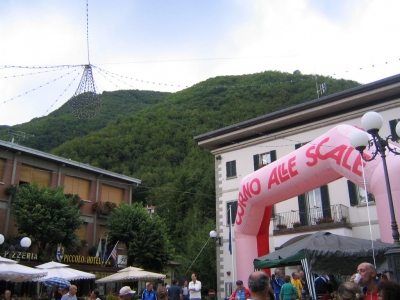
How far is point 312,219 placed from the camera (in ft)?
66.9

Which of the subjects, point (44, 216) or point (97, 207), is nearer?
point (44, 216)

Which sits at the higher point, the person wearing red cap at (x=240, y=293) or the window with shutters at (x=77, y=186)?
Result: the window with shutters at (x=77, y=186)

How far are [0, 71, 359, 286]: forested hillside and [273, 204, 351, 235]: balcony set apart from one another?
258 inches

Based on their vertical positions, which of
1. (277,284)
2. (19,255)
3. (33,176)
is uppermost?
(33,176)

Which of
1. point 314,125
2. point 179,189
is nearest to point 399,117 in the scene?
point 314,125

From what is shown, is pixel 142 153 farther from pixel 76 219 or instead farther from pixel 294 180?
pixel 294 180

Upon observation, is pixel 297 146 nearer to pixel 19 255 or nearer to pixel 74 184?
pixel 74 184

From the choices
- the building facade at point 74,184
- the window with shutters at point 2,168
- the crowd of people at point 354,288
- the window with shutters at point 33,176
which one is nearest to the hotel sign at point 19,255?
the building facade at point 74,184

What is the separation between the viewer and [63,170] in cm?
2794

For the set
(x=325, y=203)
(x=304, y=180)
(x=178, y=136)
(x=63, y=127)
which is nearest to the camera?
(x=304, y=180)

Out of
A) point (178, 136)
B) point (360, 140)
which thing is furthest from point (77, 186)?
point (360, 140)

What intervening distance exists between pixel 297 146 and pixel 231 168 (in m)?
4.37

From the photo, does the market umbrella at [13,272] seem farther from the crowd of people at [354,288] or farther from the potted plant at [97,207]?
the potted plant at [97,207]

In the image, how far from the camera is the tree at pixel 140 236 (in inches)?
1075
